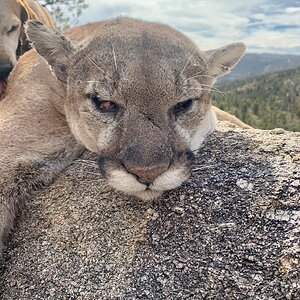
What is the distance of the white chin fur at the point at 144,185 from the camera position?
11.4 feet

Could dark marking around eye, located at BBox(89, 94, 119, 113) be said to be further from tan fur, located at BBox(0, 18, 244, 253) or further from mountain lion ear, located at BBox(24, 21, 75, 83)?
mountain lion ear, located at BBox(24, 21, 75, 83)

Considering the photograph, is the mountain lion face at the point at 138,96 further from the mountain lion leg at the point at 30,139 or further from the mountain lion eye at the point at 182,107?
the mountain lion leg at the point at 30,139

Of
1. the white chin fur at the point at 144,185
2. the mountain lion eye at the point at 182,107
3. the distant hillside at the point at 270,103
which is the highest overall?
→ the mountain lion eye at the point at 182,107

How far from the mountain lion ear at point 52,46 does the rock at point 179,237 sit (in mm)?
1178

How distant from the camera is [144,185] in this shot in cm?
345

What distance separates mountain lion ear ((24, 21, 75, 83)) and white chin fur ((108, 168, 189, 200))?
63.4 inches

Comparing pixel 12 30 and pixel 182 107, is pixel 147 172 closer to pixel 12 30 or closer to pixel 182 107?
pixel 182 107

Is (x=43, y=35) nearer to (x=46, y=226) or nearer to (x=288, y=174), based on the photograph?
(x=46, y=226)

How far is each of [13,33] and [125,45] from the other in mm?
4040

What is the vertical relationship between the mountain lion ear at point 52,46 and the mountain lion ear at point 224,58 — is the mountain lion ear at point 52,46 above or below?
above

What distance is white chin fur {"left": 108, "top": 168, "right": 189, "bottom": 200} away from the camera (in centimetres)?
346

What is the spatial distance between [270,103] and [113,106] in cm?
6148

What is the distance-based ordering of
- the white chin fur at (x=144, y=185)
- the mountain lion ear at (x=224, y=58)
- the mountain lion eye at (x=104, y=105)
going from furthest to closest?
1. the mountain lion ear at (x=224, y=58)
2. the mountain lion eye at (x=104, y=105)
3. the white chin fur at (x=144, y=185)

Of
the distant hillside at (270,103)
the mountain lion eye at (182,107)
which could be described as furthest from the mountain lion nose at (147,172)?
the distant hillside at (270,103)
